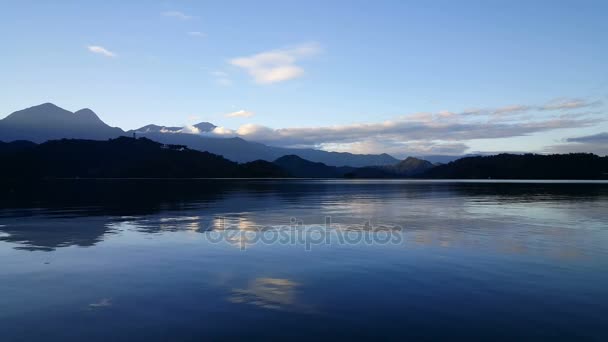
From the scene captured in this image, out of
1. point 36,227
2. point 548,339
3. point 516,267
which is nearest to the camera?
point 548,339

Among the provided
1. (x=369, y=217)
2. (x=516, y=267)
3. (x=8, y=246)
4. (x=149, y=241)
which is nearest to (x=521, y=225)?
(x=369, y=217)

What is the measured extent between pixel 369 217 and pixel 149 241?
24.0 meters

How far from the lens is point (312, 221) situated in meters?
39.1

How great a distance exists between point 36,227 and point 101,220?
20.8ft

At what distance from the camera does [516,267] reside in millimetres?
19906

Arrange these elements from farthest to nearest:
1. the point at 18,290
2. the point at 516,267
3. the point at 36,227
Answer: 1. the point at 36,227
2. the point at 516,267
3. the point at 18,290

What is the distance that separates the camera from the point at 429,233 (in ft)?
104

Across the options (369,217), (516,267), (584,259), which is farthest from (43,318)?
(369,217)

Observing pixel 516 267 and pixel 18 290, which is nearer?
pixel 18 290

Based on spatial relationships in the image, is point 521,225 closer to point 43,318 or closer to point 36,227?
point 43,318

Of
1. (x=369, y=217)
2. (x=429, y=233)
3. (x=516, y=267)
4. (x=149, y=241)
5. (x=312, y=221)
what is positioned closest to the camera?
(x=516, y=267)

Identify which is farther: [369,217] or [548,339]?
[369,217]

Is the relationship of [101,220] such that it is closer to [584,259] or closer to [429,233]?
[429,233]

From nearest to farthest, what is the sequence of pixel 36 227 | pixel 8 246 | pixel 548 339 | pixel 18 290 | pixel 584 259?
1. pixel 548 339
2. pixel 18 290
3. pixel 584 259
4. pixel 8 246
5. pixel 36 227
